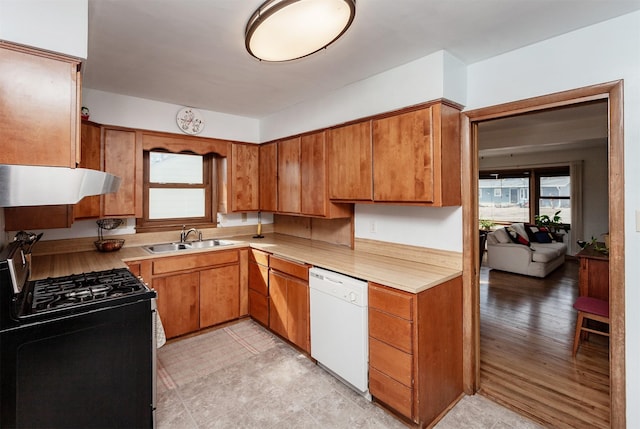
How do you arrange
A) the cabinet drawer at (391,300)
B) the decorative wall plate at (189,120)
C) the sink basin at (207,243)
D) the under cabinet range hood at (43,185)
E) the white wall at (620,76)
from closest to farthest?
the under cabinet range hood at (43,185) → the white wall at (620,76) → the cabinet drawer at (391,300) → the decorative wall plate at (189,120) → the sink basin at (207,243)

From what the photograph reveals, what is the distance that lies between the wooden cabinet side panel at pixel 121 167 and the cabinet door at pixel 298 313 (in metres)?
1.80

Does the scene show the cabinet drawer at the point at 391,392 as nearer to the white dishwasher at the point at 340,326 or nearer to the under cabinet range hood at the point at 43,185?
the white dishwasher at the point at 340,326

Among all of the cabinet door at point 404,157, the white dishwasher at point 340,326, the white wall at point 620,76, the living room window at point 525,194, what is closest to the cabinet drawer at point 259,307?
the white dishwasher at point 340,326

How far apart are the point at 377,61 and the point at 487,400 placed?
2596 millimetres

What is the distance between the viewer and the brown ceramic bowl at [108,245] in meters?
3.00

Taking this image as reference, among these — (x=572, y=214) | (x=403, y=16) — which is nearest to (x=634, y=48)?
(x=403, y=16)

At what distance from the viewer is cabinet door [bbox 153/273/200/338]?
2.99 metres

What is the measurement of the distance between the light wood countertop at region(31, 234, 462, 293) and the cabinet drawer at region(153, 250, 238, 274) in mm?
52

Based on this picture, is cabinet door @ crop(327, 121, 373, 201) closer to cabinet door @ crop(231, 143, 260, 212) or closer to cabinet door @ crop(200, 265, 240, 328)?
cabinet door @ crop(231, 143, 260, 212)

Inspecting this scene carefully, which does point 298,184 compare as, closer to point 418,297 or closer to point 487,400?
point 418,297

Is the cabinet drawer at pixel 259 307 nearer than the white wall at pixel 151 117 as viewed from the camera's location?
No

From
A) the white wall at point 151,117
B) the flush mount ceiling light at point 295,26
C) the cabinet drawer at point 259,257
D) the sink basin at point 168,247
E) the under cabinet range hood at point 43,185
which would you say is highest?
the white wall at point 151,117

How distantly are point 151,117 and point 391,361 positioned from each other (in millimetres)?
3275

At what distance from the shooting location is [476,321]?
2.36m
